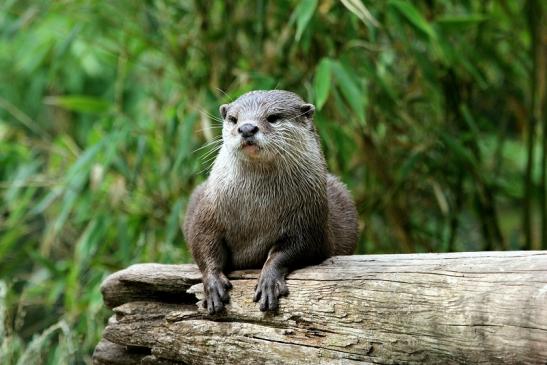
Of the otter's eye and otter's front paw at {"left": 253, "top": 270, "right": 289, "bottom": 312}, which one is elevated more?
the otter's eye

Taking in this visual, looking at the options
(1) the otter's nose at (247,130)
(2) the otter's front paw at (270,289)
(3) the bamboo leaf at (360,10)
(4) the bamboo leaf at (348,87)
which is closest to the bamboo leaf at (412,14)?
(3) the bamboo leaf at (360,10)

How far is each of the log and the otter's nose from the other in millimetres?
389

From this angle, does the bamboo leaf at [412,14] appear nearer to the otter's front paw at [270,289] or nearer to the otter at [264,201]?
the otter at [264,201]

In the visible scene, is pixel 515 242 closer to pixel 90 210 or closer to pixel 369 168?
pixel 369 168

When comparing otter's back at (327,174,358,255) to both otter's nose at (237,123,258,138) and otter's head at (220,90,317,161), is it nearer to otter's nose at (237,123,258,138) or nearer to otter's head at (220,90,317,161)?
otter's head at (220,90,317,161)

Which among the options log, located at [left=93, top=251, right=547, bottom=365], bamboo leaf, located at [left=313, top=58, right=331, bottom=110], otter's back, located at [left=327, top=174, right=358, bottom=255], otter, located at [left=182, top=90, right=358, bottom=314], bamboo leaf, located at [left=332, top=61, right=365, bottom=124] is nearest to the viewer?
log, located at [left=93, top=251, right=547, bottom=365]

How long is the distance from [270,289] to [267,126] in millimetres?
437

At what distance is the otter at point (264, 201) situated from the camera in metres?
2.19

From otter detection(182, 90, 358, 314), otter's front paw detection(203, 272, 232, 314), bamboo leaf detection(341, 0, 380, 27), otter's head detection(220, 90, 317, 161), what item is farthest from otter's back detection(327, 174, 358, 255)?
bamboo leaf detection(341, 0, 380, 27)

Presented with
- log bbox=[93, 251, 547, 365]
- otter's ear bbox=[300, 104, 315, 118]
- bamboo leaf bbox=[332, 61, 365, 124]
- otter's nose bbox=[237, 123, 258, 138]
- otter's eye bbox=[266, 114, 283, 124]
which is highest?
bamboo leaf bbox=[332, 61, 365, 124]

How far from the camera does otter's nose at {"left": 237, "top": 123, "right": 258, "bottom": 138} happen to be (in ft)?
6.91

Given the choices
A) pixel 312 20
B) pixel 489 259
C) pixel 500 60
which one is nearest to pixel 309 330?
pixel 489 259

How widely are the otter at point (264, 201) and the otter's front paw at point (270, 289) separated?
21mm

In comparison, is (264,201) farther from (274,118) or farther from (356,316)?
(356,316)
